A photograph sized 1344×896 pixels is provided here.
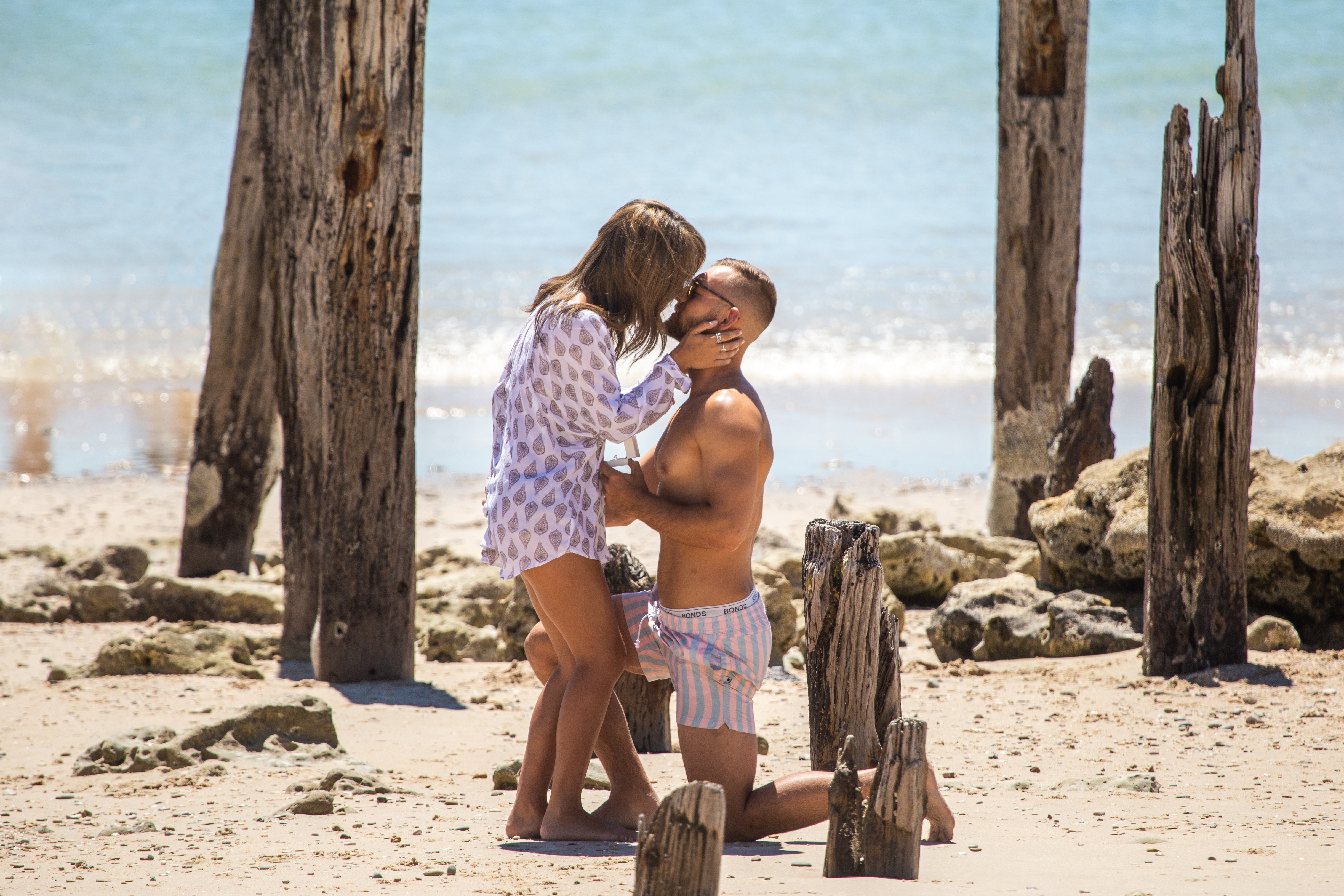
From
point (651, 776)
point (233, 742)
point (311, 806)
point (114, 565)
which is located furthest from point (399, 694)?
point (114, 565)

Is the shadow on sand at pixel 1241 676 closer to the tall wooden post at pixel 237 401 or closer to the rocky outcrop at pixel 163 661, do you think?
the rocky outcrop at pixel 163 661

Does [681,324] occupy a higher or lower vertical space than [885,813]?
higher

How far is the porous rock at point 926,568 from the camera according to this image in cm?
687

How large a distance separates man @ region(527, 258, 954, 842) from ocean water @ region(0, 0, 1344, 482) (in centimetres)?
696

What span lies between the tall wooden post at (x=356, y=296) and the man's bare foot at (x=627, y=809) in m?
2.17

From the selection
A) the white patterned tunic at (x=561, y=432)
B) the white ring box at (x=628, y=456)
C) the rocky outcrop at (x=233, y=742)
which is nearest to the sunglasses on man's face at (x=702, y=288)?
the white patterned tunic at (x=561, y=432)

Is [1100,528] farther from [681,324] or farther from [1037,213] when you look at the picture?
[681,324]

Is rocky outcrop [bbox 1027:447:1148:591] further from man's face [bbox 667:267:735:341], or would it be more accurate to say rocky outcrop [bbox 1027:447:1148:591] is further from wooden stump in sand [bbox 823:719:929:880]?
wooden stump in sand [bbox 823:719:929:880]

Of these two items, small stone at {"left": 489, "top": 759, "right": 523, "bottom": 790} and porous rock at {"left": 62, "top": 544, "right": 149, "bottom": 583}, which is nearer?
small stone at {"left": 489, "top": 759, "right": 523, "bottom": 790}

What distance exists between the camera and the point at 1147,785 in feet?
12.6

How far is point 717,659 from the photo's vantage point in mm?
3330

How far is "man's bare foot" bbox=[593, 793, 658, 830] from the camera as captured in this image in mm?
3480

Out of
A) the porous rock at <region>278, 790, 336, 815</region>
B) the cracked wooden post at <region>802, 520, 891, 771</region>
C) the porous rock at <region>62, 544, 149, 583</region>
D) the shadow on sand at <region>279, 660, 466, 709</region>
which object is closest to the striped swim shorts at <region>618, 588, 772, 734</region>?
the cracked wooden post at <region>802, 520, 891, 771</region>

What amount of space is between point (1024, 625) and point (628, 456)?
9.43ft
